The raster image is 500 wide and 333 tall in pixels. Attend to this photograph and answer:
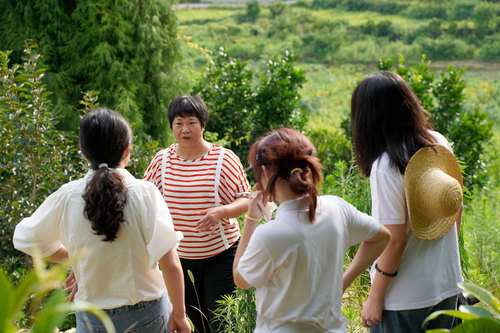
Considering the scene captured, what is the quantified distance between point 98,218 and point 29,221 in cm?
29

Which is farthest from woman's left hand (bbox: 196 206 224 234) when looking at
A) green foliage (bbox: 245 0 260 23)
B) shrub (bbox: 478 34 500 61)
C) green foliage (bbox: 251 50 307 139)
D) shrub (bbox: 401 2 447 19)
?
shrub (bbox: 401 2 447 19)

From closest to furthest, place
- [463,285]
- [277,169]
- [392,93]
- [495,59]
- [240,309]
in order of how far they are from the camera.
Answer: [463,285] → [277,169] → [392,93] → [240,309] → [495,59]

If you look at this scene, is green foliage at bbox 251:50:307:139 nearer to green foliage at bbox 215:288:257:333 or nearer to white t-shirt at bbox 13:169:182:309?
green foliage at bbox 215:288:257:333

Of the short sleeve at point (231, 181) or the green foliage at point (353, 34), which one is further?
the green foliage at point (353, 34)

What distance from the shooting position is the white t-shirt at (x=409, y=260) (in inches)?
64.4

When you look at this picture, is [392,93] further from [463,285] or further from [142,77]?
[142,77]

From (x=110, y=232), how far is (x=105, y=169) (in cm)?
21

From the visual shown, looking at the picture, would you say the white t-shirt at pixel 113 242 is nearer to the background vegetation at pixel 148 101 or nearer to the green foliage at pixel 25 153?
the background vegetation at pixel 148 101

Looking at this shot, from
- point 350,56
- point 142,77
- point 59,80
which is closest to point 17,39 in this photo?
point 59,80

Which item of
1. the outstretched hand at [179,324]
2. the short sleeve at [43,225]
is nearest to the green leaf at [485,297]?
the outstretched hand at [179,324]

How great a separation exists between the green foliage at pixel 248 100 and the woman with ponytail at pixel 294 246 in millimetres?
4348

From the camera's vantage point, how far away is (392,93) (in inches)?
65.9

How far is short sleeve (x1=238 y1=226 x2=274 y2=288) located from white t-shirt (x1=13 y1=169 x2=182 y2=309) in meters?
0.38

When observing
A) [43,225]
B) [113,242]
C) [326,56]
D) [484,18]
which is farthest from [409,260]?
[484,18]
